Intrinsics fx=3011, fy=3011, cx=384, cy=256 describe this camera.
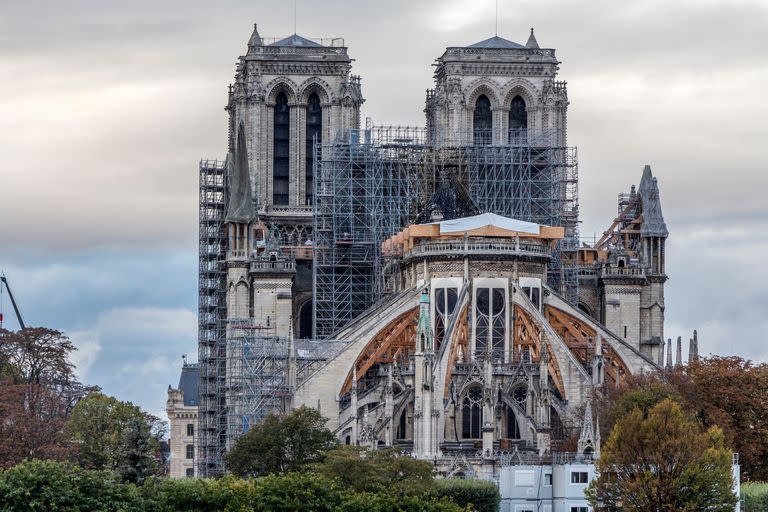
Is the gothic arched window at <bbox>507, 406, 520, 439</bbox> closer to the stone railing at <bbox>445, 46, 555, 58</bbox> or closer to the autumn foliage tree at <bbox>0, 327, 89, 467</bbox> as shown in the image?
the autumn foliage tree at <bbox>0, 327, 89, 467</bbox>

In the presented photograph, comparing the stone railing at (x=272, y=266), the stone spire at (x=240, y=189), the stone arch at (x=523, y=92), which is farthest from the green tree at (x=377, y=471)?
the stone arch at (x=523, y=92)

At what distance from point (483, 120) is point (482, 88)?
188 centimetres

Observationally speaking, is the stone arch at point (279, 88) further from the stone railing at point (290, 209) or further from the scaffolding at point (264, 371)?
the scaffolding at point (264, 371)

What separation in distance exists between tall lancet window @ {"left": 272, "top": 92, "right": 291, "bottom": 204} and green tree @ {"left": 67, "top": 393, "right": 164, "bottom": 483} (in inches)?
598

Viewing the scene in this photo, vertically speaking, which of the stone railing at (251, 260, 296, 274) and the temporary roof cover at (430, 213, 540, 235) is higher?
the temporary roof cover at (430, 213, 540, 235)

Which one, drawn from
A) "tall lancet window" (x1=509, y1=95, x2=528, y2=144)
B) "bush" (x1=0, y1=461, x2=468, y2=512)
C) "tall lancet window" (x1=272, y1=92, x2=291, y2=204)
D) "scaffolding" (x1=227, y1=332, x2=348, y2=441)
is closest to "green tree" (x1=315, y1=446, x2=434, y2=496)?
"bush" (x1=0, y1=461, x2=468, y2=512)

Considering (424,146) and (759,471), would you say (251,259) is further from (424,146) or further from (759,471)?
(759,471)

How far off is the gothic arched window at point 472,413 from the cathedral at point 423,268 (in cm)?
10

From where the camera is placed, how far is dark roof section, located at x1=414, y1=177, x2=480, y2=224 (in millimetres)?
158625

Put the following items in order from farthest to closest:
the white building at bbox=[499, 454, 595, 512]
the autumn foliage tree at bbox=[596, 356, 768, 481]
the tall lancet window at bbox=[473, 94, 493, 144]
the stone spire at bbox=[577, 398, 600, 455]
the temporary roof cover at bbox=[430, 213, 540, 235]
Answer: the tall lancet window at bbox=[473, 94, 493, 144], the temporary roof cover at bbox=[430, 213, 540, 235], the autumn foliage tree at bbox=[596, 356, 768, 481], the stone spire at bbox=[577, 398, 600, 455], the white building at bbox=[499, 454, 595, 512]

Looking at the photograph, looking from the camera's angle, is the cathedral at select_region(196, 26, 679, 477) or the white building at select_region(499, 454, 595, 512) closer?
the white building at select_region(499, 454, 595, 512)

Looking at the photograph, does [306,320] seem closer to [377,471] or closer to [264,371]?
A: [264,371]

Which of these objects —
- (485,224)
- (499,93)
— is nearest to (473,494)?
(485,224)

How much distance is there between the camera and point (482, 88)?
6683 inches
